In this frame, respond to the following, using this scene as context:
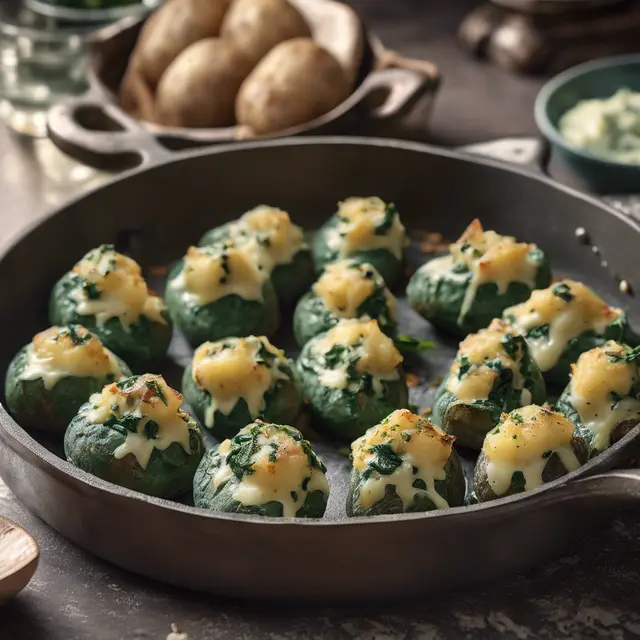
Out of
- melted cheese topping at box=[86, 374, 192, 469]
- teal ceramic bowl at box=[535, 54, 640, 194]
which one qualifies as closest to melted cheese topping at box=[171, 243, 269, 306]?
melted cheese topping at box=[86, 374, 192, 469]

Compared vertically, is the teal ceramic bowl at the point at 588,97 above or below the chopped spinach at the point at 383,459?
below

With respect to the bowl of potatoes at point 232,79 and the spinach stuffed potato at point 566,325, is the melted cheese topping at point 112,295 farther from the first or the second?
the spinach stuffed potato at point 566,325

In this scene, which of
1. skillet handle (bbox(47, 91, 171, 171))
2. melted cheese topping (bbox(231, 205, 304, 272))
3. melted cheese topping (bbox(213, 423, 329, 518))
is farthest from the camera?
skillet handle (bbox(47, 91, 171, 171))

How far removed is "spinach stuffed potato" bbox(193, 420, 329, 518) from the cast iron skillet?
0.10m

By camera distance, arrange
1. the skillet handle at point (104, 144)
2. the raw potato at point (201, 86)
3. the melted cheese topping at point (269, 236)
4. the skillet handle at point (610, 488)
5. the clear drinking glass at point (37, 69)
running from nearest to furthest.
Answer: the skillet handle at point (610, 488), the melted cheese topping at point (269, 236), the skillet handle at point (104, 144), the raw potato at point (201, 86), the clear drinking glass at point (37, 69)

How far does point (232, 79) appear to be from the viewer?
8.02 ft

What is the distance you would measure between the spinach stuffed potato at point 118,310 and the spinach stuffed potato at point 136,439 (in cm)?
28

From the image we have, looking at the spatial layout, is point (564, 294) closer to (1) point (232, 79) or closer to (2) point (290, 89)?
(2) point (290, 89)

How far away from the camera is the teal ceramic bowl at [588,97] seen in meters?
2.33

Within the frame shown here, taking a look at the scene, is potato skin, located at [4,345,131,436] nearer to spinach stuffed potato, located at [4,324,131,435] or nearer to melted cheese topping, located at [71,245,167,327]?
spinach stuffed potato, located at [4,324,131,435]

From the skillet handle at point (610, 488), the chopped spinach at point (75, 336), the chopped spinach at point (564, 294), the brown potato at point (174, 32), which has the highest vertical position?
the brown potato at point (174, 32)

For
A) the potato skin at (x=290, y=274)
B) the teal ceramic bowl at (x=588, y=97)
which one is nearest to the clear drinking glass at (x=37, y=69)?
the potato skin at (x=290, y=274)

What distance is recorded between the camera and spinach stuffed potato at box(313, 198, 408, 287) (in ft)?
6.54

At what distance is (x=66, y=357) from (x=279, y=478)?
1.41 ft
